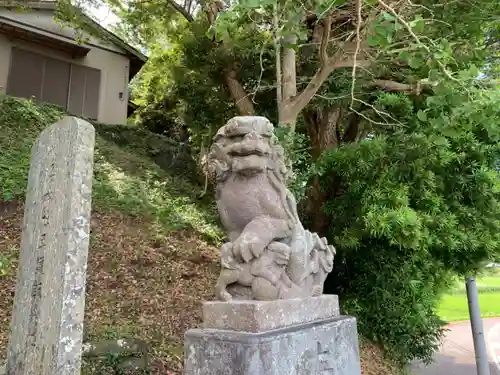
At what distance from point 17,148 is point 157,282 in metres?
4.41

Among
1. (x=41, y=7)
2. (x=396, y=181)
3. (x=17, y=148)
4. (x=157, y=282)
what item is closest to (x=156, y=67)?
(x=41, y=7)

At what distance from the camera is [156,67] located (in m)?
11.9

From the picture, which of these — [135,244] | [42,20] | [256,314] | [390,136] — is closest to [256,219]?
[256,314]

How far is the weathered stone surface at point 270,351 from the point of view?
8.02ft

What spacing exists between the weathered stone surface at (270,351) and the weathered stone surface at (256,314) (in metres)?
0.06

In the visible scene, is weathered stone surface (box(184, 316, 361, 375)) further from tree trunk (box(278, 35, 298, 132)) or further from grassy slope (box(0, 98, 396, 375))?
tree trunk (box(278, 35, 298, 132))

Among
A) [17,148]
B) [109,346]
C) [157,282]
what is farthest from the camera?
[17,148]

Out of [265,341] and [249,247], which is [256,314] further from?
[249,247]

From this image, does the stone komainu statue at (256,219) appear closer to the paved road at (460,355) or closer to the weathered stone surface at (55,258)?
the weathered stone surface at (55,258)

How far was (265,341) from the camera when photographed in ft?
8.07

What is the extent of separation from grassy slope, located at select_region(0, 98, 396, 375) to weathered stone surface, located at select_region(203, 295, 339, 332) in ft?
6.62

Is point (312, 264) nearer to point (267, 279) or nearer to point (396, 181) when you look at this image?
point (267, 279)

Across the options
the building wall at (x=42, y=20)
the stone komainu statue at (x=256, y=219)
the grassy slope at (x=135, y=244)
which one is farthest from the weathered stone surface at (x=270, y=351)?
the building wall at (x=42, y=20)

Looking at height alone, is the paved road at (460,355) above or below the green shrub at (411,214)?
below
